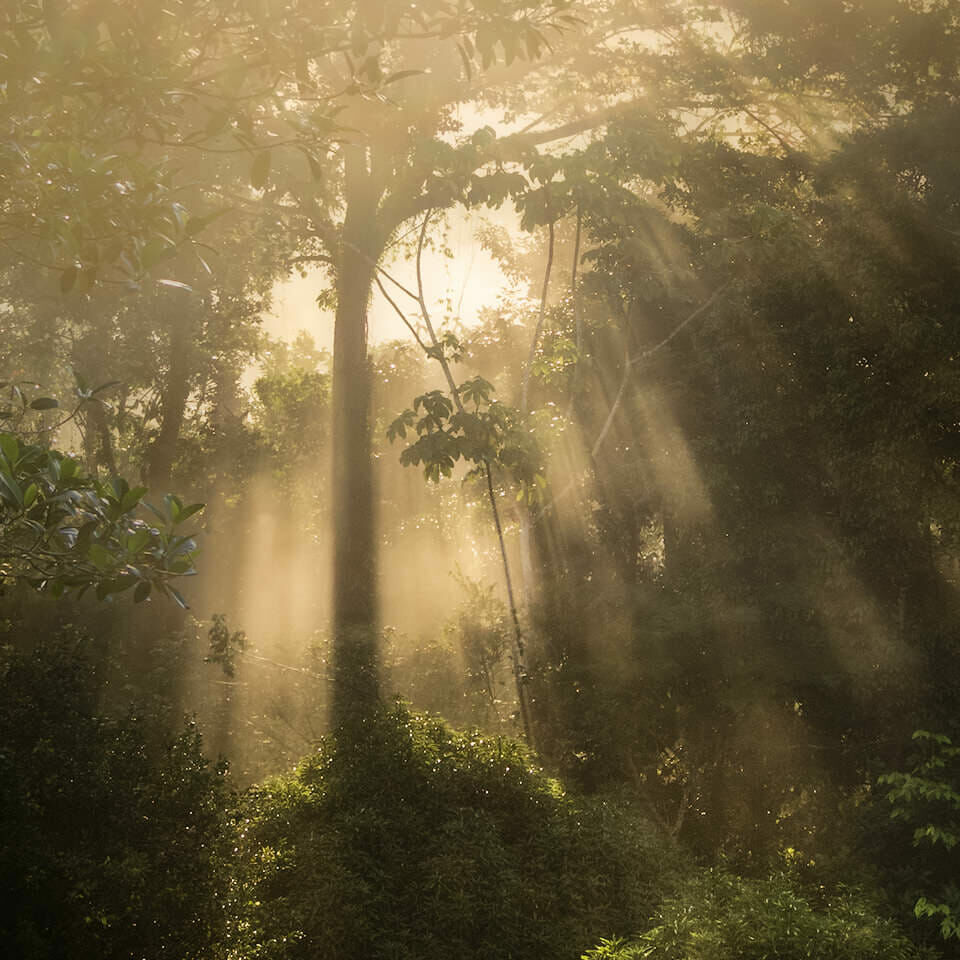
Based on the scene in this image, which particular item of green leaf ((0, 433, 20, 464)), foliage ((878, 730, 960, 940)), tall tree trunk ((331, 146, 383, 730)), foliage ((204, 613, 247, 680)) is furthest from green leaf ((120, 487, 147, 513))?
tall tree trunk ((331, 146, 383, 730))

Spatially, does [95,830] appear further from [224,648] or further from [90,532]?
[224,648]

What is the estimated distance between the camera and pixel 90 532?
3.67 meters

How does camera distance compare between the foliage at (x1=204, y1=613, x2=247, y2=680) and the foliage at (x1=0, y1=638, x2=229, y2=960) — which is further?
the foliage at (x1=204, y1=613, x2=247, y2=680)

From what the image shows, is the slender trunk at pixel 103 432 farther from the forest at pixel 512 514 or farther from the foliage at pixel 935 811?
the foliage at pixel 935 811

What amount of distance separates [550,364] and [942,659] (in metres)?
6.16

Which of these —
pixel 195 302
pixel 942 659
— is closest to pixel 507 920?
pixel 942 659

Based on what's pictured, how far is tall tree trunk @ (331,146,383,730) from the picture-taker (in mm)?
15953

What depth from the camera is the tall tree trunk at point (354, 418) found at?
52.3ft

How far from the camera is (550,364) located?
42.4ft

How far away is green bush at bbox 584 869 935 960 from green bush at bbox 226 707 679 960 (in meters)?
0.68

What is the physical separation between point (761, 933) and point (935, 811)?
14.7ft

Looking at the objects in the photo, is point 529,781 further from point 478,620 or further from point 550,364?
point 550,364

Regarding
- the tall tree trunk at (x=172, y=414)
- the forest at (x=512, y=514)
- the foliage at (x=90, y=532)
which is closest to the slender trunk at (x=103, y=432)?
the forest at (x=512, y=514)

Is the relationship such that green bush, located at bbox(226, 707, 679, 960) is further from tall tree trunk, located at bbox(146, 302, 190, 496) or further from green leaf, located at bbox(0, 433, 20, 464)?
tall tree trunk, located at bbox(146, 302, 190, 496)
